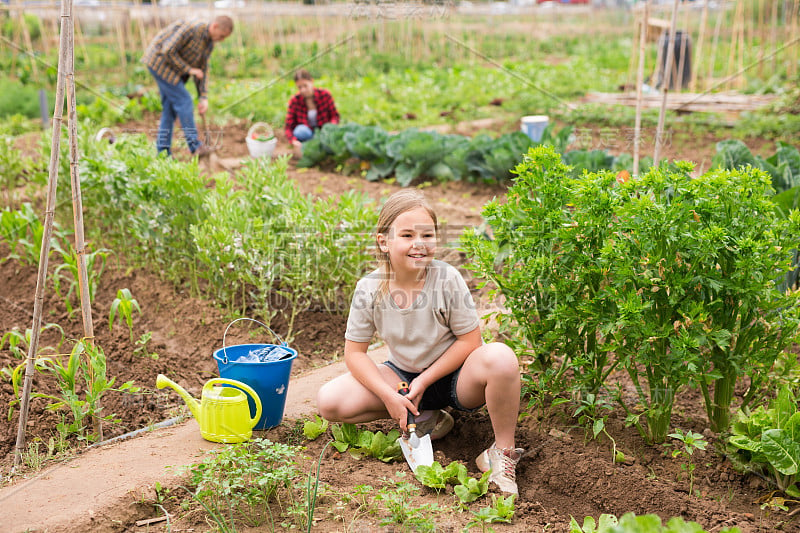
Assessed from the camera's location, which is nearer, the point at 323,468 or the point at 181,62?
the point at 323,468

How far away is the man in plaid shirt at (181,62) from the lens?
6812 mm

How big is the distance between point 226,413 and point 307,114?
565 centimetres

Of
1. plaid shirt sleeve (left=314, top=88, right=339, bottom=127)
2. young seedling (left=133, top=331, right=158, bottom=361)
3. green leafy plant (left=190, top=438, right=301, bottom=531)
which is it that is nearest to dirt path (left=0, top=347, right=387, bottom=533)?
green leafy plant (left=190, top=438, right=301, bottom=531)

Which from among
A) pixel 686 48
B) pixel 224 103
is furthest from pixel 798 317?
pixel 686 48

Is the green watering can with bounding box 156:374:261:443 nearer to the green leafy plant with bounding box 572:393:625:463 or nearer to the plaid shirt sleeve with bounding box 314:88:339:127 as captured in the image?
the green leafy plant with bounding box 572:393:625:463

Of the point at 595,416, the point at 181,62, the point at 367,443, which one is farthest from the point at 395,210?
the point at 181,62

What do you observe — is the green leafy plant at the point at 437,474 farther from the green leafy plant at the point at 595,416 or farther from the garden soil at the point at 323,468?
the green leafy plant at the point at 595,416

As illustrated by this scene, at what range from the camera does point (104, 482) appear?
7.53ft

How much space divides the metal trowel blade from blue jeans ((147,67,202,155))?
518cm

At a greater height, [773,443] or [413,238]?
[413,238]

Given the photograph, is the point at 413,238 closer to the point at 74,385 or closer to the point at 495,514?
the point at 495,514

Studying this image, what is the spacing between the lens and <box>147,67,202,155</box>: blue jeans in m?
6.96

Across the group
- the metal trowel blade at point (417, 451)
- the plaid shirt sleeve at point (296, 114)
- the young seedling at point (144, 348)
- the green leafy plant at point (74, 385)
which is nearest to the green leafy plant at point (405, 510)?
the metal trowel blade at point (417, 451)

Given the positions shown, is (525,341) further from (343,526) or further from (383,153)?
(383,153)
